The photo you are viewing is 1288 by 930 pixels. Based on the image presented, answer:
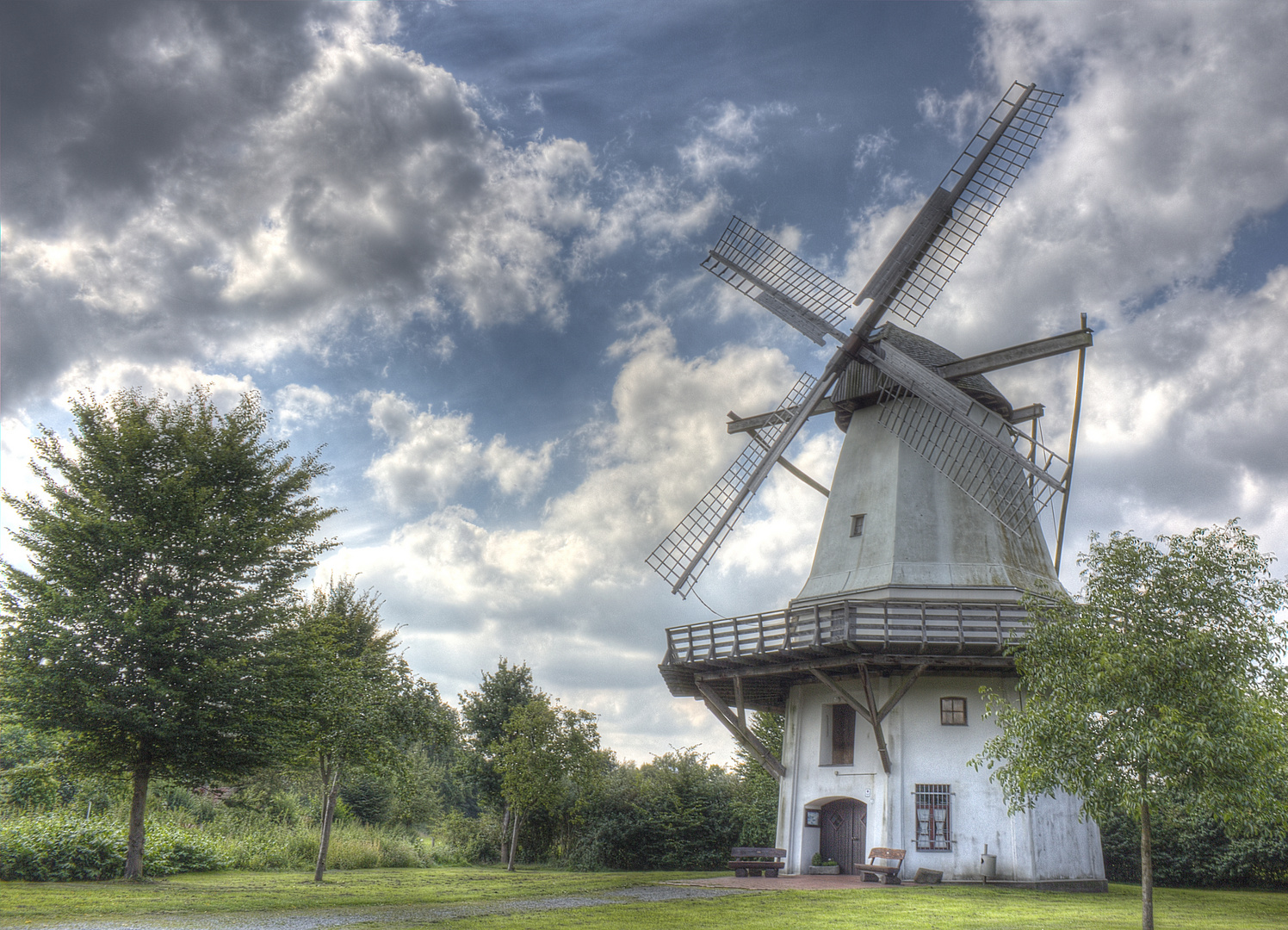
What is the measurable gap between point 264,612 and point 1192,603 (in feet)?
57.3

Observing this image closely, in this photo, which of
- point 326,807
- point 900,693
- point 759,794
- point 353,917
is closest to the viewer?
point 353,917

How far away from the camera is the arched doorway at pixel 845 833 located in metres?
20.2

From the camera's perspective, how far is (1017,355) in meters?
20.6

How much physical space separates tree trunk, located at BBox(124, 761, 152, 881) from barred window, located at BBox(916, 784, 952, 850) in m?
16.3

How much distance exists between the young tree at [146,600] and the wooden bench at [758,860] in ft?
36.9

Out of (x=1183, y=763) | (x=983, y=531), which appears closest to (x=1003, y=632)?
(x=983, y=531)

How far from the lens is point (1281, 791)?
1220cm

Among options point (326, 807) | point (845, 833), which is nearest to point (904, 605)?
point (845, 833)

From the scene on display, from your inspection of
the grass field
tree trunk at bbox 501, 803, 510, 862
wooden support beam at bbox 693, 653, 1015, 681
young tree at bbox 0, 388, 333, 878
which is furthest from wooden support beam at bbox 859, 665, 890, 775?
tree trunk at bbox 501, 803, 510, 862

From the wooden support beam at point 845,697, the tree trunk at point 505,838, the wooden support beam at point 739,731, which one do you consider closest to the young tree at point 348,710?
the wooden support beam at point 739,731

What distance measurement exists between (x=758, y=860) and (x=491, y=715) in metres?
17.2

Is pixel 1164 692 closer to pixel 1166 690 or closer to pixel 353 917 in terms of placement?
pixel 1166 690

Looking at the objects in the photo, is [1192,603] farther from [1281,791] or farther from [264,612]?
[264,612]

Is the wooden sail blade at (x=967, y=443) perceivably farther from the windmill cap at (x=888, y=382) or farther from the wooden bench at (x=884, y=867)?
the wooden bench at (x=884, y=867)
